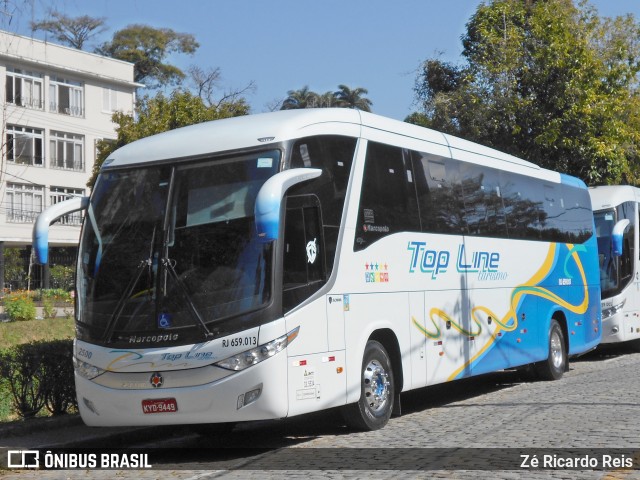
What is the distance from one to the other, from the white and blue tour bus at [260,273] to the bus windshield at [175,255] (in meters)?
0.01

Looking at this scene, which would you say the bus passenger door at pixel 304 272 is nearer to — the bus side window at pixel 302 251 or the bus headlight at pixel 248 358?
the bus side window at pixel 302 251

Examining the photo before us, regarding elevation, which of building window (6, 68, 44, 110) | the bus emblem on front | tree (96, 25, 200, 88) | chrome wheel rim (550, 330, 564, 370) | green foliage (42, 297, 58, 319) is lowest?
chrome wheel rim (550, 330, 564, 370)

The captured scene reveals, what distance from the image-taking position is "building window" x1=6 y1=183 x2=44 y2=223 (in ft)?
176

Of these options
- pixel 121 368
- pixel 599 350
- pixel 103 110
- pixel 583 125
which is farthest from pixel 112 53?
pixel 121 368

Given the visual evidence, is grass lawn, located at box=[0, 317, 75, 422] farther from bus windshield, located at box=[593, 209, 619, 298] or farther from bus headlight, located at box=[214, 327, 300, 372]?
bus headlight, located at box=[214, 327, 300, 372]

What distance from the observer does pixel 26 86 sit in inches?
2109

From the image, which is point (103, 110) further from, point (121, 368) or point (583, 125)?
point (121, 368)

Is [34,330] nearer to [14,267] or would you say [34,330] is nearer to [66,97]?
[14,267]

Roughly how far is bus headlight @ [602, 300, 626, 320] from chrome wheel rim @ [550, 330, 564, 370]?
3.83 meters

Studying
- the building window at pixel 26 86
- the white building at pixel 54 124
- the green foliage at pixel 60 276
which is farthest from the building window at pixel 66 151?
the green foliage at pixel 60 276

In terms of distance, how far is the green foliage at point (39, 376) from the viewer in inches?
466

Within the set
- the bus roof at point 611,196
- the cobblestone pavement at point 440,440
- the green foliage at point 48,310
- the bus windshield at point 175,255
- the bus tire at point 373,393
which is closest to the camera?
the cobblestone pavement at point 440,440

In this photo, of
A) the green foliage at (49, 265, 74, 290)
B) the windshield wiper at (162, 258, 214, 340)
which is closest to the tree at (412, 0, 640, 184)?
the windshield wiper at (162, 258, 214, 340)

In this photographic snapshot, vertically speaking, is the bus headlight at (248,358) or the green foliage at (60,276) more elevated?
the green foliage at (60,276)
